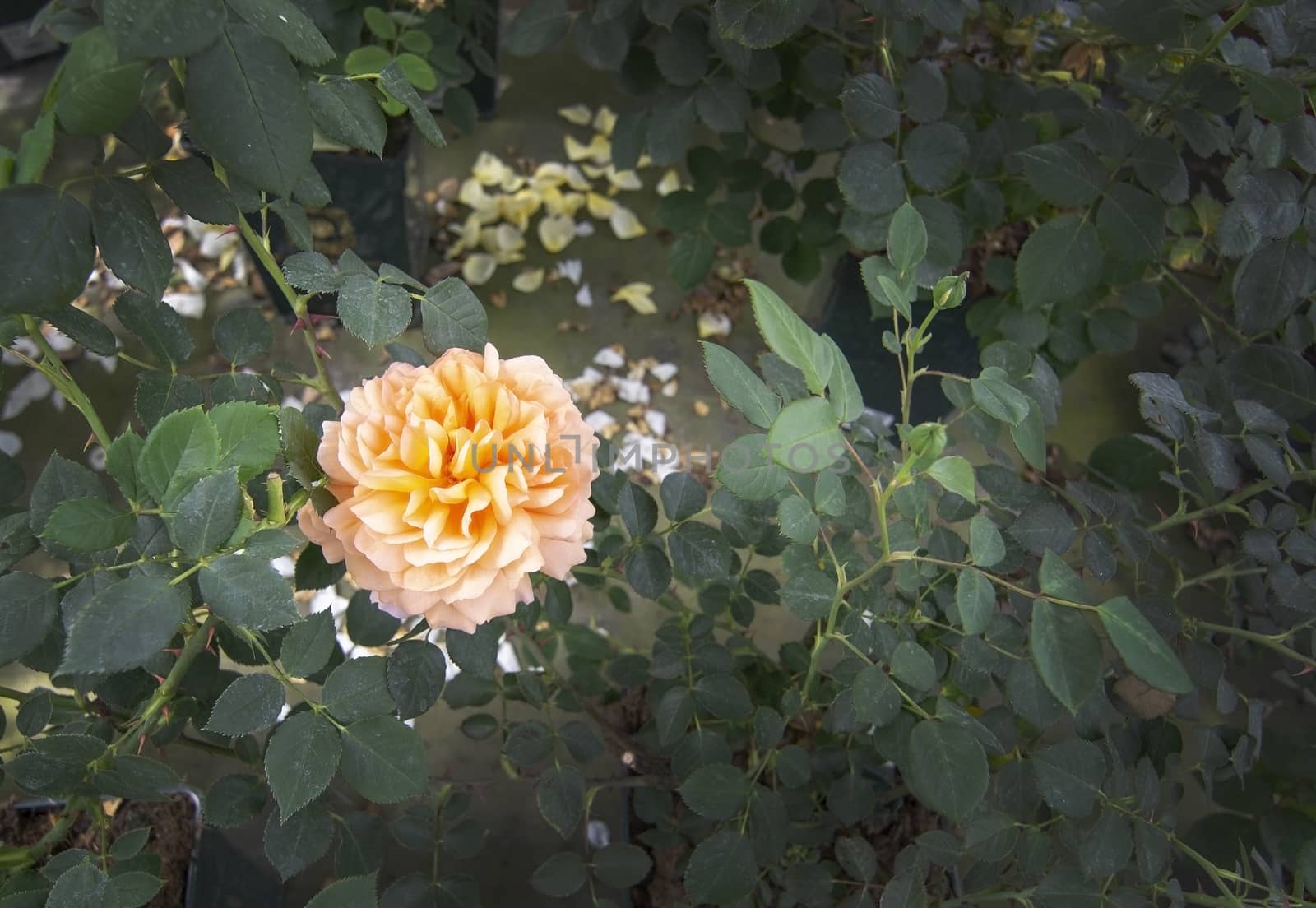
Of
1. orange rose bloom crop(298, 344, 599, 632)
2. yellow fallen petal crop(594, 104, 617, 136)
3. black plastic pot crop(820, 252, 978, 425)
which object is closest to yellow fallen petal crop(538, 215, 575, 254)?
yellow fallen petal crop(594, 104, 617, 136)

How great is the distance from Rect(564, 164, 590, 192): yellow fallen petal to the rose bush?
0.67m

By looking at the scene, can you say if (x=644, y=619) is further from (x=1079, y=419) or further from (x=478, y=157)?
(x=478, y=157)

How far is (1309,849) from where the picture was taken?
59 centimetres

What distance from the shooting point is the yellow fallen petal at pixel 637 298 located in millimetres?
1602

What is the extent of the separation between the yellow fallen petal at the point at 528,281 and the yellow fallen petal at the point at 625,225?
0.17 m

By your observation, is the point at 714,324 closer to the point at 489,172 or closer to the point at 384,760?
the point at 489,172

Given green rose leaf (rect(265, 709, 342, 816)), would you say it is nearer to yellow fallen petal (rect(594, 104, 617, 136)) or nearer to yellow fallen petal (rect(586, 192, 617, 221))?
yellow fallen petal (rect(586, 192, 617, 221))

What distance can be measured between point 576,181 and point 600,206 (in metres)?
0.08

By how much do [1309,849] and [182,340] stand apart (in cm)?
82

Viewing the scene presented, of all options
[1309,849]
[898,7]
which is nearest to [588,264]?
[898,7]

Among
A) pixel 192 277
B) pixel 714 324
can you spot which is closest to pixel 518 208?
pixel 714 324

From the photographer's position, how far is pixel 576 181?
1711 mm

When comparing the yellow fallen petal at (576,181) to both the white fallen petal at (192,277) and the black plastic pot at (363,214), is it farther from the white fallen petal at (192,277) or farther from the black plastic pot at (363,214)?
the white fallen petal at (192,277)

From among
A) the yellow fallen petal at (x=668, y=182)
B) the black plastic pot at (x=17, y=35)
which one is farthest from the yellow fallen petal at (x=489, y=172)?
the black plastic pot at (x=17, y=35)
